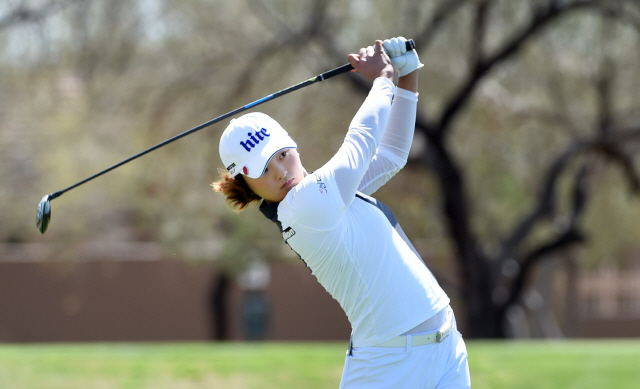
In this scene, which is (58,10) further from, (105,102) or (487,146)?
(487,146)

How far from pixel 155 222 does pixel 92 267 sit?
476 cm

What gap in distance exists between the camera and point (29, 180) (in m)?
14.4

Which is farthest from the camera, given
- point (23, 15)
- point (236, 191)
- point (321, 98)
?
point (321, 98)

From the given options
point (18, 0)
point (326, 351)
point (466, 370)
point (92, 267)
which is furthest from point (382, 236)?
point (92, 267)

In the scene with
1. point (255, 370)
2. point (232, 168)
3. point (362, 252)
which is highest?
point (232, 168)

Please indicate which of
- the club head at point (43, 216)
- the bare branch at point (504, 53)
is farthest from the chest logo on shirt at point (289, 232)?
the bare branch at point (504, 53)

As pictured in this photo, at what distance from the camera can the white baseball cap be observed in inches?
108

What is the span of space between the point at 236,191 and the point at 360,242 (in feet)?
1.65

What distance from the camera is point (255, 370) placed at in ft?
23.4

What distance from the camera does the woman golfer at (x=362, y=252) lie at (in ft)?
8.84

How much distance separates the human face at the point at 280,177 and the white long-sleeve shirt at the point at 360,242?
0.18ft

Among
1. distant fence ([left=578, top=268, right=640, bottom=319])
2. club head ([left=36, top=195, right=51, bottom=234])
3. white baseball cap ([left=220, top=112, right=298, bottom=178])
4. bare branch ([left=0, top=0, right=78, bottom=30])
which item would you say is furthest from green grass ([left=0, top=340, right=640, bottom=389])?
distant fence ([left=578, top=268, right=640, bottom=319])

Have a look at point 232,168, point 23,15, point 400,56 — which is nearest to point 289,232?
point 232,168

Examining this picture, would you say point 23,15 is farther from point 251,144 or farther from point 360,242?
point 360,242
